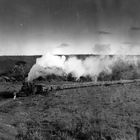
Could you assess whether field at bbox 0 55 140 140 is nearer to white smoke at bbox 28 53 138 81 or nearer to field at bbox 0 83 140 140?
field at bbox 0 83 140 140

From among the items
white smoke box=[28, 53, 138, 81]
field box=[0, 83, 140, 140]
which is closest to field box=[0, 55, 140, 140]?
field box=[0, 83, 140, 140]

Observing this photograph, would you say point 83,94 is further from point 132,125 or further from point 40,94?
point 132,125

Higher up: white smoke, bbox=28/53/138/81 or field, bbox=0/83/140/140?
white smoke, bbox=28/53/138/81

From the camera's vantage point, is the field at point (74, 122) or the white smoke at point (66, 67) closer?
the field at point (74, 122)

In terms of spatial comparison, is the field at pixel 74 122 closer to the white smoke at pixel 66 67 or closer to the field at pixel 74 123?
the field at pixel 74 123

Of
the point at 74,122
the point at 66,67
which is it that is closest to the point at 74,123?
the point at 74,122

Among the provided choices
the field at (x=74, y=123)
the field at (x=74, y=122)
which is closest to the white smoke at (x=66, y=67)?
the field at (x=74, y=122)

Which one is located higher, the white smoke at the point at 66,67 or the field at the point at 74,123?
the white smoke at the point at 66,67

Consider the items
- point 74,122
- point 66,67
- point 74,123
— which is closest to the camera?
point 74,123

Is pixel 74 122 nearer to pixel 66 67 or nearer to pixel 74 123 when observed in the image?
pixel 74 123
